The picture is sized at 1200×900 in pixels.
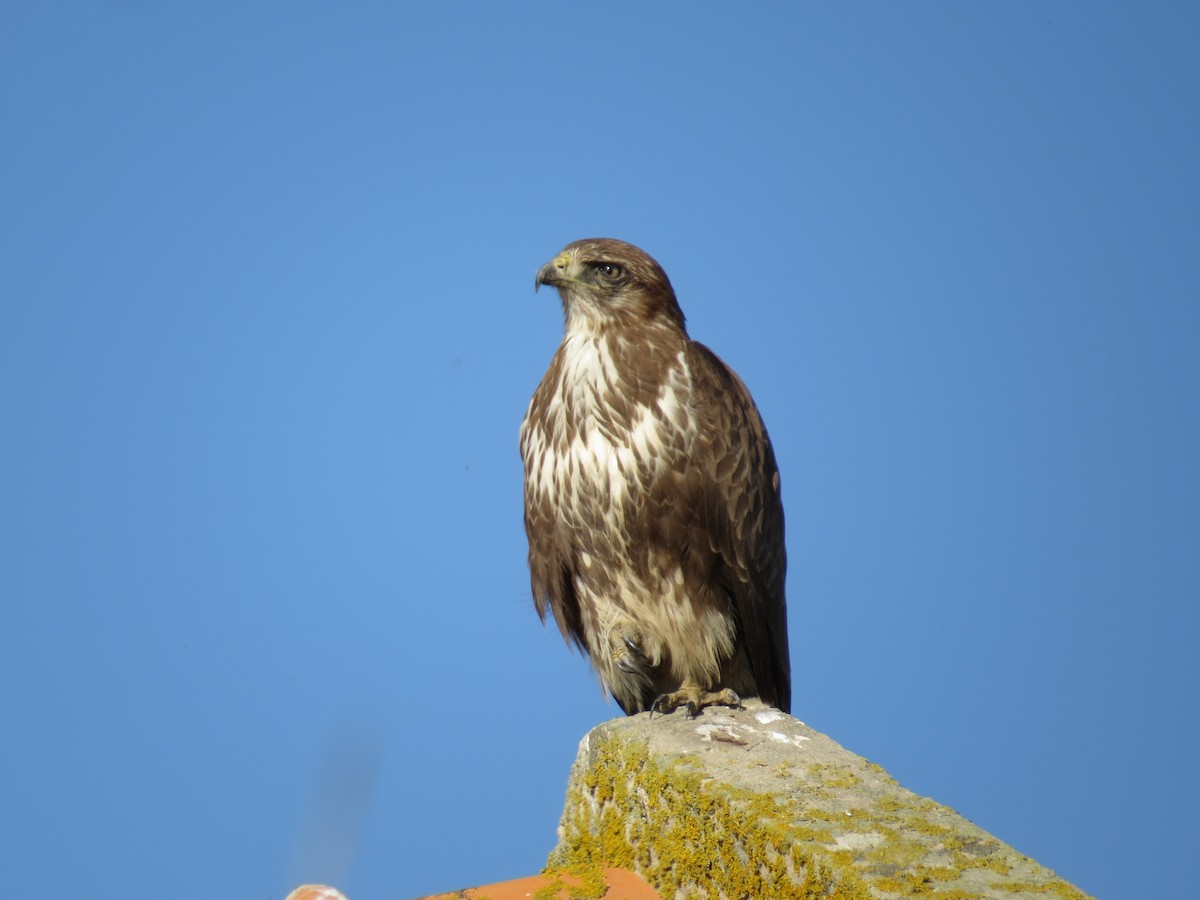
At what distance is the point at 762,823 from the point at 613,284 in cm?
322

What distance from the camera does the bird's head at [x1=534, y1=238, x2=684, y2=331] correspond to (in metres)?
6.08

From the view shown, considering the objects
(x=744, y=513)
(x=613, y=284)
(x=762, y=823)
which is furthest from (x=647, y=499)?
(x=762, y=823)

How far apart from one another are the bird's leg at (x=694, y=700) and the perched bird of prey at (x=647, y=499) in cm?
2

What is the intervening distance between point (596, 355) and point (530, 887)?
277 centimetres

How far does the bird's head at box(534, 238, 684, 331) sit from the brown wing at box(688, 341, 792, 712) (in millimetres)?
264

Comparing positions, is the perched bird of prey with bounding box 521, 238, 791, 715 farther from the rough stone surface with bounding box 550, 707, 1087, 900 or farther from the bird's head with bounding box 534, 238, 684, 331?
the rough stone surface with bounding box 550, 707, 1087, 900

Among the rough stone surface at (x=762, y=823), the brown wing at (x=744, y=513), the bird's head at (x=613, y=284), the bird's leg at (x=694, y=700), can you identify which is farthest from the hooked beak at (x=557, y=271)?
the rough stone surface at (x=762, y=823)

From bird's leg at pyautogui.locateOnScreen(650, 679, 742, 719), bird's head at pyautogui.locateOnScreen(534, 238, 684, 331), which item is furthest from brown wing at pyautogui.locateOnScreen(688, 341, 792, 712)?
bird's leg at pyautogui.locateOnScreen(650, 679, 742, 719)

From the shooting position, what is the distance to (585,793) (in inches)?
172

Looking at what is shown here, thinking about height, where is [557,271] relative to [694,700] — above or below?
above

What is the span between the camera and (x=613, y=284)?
20.0 feet

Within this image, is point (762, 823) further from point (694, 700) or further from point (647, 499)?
point (647, 499)

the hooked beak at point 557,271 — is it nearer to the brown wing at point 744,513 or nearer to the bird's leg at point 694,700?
the brown wing at point 744,513

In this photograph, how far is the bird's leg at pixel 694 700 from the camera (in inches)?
202
